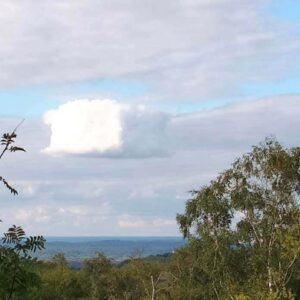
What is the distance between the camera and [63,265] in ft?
279

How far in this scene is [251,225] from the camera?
41.4 meters

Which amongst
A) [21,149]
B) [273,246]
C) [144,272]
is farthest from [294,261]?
[21,149]

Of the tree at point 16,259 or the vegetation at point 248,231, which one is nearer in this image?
the tree at point 16,259

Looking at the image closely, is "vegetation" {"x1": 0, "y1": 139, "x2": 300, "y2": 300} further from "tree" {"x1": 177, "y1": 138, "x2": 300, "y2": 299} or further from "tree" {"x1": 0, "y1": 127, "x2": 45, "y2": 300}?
"tree" {"x1": 0, "y1": 127, "x2": 45, "y2": 300}

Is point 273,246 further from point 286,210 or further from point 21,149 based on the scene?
point 21,149

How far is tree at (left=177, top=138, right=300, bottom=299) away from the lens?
133 feet

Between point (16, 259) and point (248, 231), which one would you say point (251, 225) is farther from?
point (16, 259)

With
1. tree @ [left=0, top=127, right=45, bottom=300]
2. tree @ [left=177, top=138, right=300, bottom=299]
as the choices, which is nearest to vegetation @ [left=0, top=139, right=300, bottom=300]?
tree @ [left=177, top=138, right=300, bottom=299]

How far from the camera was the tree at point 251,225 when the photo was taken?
40.6 meters

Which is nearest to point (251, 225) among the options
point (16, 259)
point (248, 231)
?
point (248, 231)

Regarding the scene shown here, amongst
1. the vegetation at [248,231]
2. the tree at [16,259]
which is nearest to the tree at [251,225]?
the vegetation at [248,231]

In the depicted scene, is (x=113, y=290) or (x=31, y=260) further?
(x=113, y=290)

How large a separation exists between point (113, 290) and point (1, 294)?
71.2 m

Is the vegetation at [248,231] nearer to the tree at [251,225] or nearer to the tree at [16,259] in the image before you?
the tree at [251,225]
